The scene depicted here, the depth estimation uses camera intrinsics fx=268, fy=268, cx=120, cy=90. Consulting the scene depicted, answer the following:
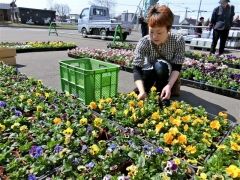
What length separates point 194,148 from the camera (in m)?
2.09

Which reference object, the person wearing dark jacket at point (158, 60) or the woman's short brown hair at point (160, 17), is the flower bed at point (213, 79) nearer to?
the person wearing dark jacket at point (158, 60)

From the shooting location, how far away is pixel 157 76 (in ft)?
11.2

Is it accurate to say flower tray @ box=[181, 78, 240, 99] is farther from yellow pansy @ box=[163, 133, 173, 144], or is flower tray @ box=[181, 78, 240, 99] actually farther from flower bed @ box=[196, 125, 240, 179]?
yellow pansy @ box=[163, 133, 173, 144]

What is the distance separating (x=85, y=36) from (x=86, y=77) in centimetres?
1385

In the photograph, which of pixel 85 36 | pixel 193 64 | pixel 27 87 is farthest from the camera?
pixel 85 36

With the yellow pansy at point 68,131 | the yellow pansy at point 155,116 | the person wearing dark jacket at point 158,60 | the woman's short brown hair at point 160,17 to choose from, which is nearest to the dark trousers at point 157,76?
the person wearing dark jacket at point 158,60

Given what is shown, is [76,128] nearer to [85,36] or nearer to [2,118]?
[2,118]

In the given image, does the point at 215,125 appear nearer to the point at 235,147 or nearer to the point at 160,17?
the point at 235,147

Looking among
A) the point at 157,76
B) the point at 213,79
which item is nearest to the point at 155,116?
the point at 157,76

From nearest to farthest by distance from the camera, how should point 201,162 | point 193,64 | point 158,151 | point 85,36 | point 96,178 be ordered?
1. point 96,178
2. point 158,151
3. point 201,162
4. point 193,64
5. point 85,36

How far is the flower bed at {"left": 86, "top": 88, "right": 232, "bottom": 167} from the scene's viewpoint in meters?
2.19

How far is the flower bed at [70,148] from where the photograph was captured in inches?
71.9

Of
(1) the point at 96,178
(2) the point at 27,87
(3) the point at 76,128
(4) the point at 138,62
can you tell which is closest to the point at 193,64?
(4) the point at 138,62

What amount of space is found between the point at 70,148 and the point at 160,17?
1599 millimetres
